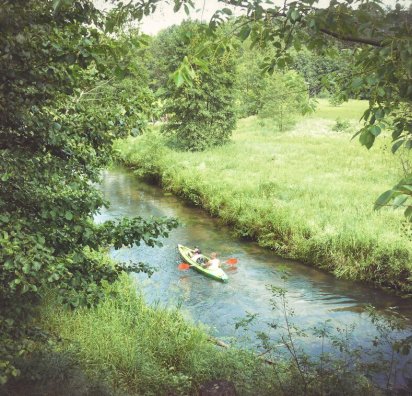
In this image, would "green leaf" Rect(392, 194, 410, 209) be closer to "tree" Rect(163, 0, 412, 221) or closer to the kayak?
"tree" Rect(163, 0, 412, 221)

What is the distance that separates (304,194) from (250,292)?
25.5ft

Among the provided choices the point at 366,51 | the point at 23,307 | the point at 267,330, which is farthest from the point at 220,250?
the point at 366,51

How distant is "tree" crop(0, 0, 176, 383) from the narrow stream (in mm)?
A: 3709

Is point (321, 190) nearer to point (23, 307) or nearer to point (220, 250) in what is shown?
point (220, 250)

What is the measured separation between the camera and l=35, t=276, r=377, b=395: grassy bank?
5.48 m

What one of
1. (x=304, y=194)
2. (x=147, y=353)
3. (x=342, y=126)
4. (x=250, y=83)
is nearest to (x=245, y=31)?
(x=147, y=353)

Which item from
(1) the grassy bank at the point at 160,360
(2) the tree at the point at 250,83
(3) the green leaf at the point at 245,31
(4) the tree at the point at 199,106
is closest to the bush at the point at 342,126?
(2) the tree at the point at 250,83

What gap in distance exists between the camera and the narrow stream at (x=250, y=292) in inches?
385

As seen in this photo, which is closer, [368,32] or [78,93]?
[368,32]

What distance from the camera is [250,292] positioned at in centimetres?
1152

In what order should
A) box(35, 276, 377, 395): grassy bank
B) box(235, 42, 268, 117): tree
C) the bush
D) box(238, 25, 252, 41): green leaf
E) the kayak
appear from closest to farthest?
1. box(238, 25, 252, 41): green leaf
2. box(235, 42, 268, 117): tree
3. box(35, 276, 377, 395): grassy bank
4. the kayak
5. the bush

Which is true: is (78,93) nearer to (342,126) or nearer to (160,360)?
(160,360)

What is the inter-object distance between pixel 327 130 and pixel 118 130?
38274 millimetres

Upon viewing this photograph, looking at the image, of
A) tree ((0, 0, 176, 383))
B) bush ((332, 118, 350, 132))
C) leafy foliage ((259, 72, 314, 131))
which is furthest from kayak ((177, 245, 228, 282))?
bush ((332, 118, 350, 132))
